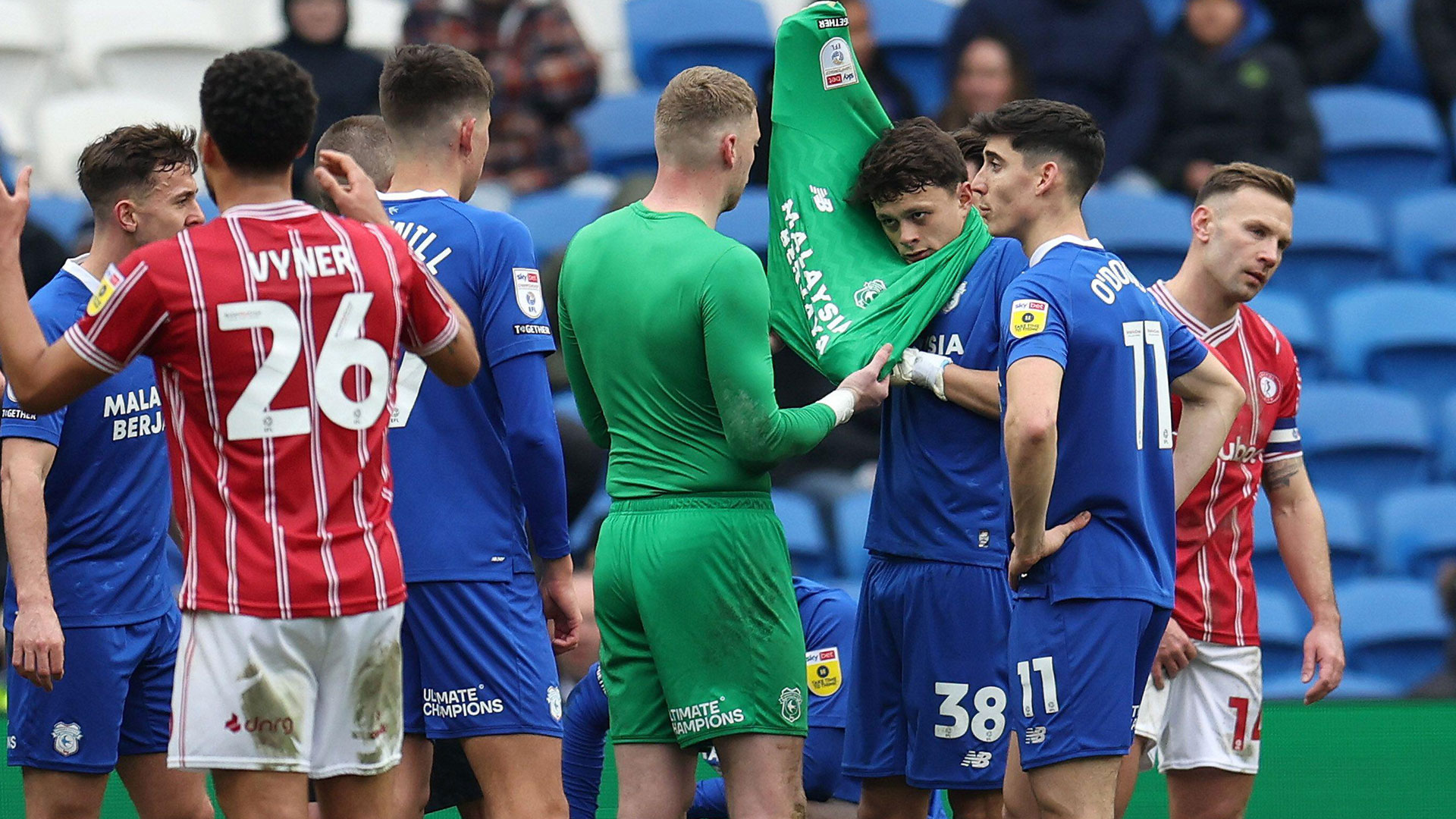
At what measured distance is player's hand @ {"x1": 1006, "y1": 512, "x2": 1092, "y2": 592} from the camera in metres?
4.12

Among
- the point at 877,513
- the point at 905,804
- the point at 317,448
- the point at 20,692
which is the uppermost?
the point at 317,448

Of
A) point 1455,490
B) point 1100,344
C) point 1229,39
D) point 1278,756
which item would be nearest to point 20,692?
point 1100,344

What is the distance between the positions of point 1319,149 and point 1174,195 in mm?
1028

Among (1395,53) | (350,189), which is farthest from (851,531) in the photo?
(1395,53)

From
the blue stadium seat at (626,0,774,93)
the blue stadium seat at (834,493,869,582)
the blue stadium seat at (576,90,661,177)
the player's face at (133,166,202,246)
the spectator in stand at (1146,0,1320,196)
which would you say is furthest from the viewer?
the blue stadium seat at (626,0,774,93)

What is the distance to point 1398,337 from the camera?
10.3m

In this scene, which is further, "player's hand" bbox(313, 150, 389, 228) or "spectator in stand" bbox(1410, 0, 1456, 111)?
"spectator in stand" bbox(1410, 0, 1456, 111)

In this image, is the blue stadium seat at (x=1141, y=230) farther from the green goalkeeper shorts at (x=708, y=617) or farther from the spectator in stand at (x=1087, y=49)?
the green goalkeeper shorts at (x=708, y=617)

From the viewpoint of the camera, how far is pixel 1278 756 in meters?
6.98

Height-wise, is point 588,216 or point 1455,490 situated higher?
point 588,216

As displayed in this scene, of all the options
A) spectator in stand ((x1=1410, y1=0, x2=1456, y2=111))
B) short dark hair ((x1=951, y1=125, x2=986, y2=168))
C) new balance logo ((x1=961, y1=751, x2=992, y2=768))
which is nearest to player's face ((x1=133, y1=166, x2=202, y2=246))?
short dark hair ((x1=951, y1=125, x2=986, y2=168))

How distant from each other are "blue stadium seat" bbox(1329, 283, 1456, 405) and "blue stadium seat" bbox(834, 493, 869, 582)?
3445 millimetres

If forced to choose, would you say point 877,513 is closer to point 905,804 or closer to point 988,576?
point 988,576

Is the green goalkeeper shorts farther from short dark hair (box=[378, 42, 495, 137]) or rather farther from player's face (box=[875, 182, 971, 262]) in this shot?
short dark hair (box=[378, 42, 495, 137])
